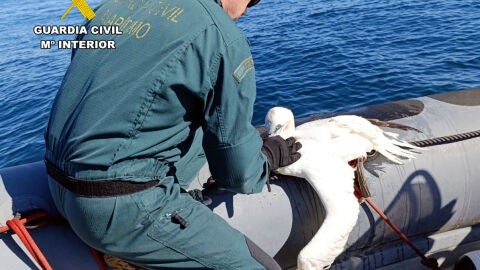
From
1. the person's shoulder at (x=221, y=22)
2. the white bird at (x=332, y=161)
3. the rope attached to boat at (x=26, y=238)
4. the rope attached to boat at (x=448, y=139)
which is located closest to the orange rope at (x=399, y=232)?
the white bird at (x=332, y=161)

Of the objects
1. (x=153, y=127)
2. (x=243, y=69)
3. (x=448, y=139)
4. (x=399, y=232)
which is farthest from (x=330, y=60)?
(x=153, y=127)

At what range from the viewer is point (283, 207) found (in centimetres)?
242

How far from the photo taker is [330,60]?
7891 mm

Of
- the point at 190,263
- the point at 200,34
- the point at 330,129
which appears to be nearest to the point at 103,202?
the point at 190,263

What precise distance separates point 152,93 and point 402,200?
1794mm

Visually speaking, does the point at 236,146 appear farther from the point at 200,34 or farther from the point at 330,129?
the point at 330,129

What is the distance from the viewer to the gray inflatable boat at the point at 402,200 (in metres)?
2.36

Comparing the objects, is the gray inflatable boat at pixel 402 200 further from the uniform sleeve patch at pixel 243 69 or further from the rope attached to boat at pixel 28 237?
the uniform sleeve patch at pixel 243 69

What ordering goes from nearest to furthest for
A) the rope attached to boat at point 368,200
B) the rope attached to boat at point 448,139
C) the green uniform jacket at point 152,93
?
the green uniform jacket at point 152,93
the rope attached to boat at point 368,200
the rope attached to boat at point 448,139

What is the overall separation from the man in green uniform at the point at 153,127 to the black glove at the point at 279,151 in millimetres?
408

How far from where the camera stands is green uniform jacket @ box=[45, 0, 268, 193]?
1.39m

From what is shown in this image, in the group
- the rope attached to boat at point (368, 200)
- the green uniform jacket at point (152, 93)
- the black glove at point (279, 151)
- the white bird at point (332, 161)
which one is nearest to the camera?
the green uniform jacket at point (152, 93)

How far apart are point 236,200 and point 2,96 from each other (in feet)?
24.1

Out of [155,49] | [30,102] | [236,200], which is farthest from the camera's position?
[30,102]
